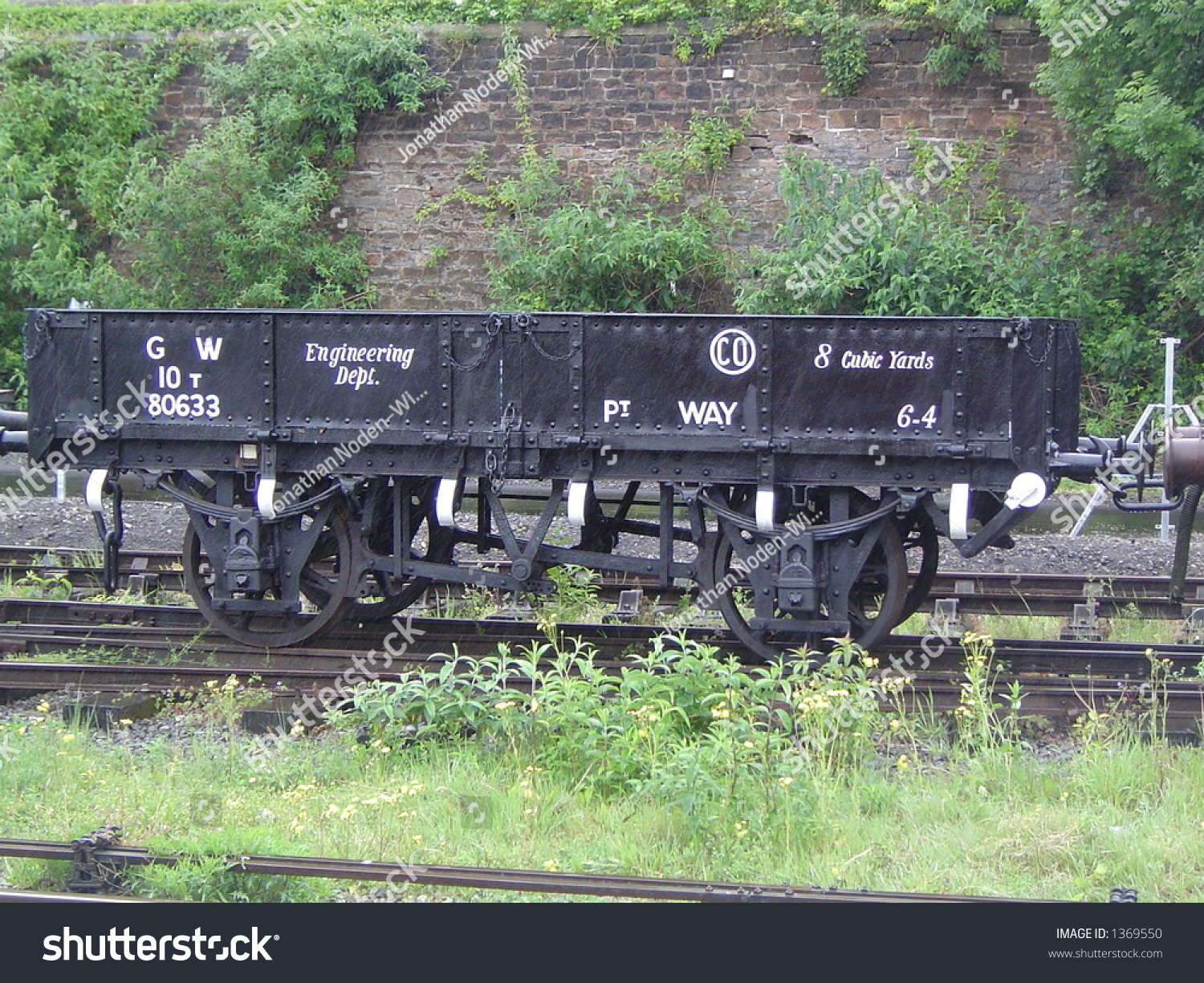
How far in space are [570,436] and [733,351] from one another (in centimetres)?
118

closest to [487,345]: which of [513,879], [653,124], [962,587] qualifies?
[513,879]

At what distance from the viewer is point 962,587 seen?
34.8 ft

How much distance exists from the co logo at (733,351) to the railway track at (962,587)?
219cm

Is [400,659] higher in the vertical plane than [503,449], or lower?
lower

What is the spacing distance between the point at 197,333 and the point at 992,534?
17.7 ft

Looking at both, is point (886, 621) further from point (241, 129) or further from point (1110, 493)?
point (241, 129)

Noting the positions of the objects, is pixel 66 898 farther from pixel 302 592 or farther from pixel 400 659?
pixel 302 592

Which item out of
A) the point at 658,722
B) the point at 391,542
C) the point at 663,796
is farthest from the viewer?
the point at 391,542

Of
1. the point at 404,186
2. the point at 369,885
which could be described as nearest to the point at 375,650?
the point at 369,885

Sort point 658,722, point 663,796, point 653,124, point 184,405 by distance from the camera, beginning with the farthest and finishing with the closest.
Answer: point 653,124 → point 184,405 → point 658,722 → point 663,796

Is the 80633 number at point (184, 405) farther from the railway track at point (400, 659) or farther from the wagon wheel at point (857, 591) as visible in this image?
the wagon wheel at point (857, 591)

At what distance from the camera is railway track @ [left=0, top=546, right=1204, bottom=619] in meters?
9.91

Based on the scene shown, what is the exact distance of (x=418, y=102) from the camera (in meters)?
20.3

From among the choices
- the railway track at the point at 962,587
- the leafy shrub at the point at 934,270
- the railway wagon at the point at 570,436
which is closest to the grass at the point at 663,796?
the railway wagon at the point at 570,436
